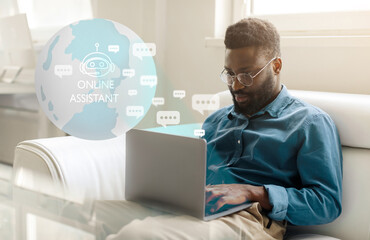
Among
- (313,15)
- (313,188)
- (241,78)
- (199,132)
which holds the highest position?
(313,15)

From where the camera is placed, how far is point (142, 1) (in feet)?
2.70

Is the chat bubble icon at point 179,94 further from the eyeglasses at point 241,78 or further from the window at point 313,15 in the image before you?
the window at point 313,15

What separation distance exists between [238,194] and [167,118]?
200 mm

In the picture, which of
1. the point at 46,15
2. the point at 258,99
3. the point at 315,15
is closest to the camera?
the point at 46,15

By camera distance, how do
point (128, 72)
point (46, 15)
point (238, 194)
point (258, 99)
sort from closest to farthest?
1. point (46, 15)
2. point (128, 72)
3. point (238, 194)
4. point (258, 99)

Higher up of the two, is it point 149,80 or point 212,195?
point 149,80

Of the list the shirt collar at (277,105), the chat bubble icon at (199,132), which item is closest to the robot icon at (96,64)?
the chat bubble icon at (199,132)

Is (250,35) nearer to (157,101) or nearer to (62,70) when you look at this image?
(157,101)

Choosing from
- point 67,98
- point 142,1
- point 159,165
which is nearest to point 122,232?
point 159,165

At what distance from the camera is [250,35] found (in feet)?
3.13

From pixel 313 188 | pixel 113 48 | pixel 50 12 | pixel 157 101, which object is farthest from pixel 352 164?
pixel 50 12

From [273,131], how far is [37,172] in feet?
1.59

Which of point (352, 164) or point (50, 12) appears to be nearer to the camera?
point (50, 12)

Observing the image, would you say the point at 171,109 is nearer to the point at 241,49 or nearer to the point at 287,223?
the point at 241,49
